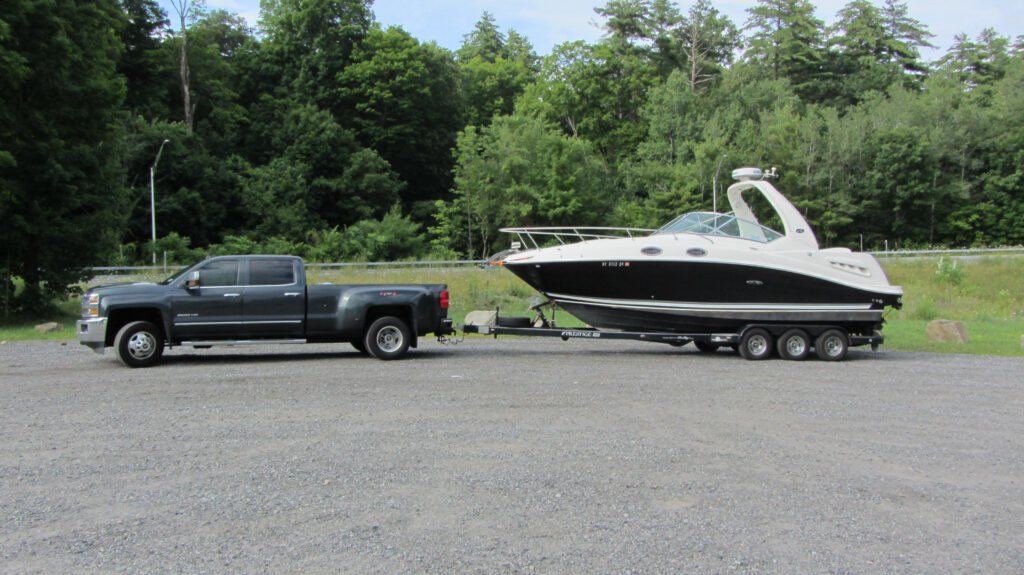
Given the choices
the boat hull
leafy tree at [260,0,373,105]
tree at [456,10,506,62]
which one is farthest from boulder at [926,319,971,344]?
tree at [456,10,506,62]

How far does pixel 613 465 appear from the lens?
669cm

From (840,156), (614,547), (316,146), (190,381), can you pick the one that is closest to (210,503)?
(614,547)

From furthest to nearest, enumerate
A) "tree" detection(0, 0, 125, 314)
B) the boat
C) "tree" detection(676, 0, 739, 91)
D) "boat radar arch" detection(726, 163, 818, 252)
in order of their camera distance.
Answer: "tree" detection(676, 0, 739, 91), "tree" detection(0, 0, 125, 314), "boat radar arch" detection(726, 163, 818, 252), the boat

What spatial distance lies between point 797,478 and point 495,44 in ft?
317

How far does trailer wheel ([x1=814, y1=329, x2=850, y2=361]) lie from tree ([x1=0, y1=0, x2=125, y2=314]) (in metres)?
19.7

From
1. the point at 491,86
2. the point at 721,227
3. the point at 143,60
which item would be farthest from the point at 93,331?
the point at 491,86

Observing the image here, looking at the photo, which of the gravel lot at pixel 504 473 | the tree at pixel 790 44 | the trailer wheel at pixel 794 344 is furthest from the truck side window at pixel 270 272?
the tree at pixel 790 44

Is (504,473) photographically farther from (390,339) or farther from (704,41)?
(704,41)

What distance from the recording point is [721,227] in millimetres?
14250

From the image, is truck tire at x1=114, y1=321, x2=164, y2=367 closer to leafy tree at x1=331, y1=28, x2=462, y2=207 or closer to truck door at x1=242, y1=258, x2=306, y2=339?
truck door at x1=242, y1=258, x2=306, y2=339

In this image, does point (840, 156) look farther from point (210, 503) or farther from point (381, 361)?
point (210, 503)

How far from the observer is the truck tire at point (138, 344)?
12141 mm

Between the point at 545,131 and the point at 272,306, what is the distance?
2012 inches

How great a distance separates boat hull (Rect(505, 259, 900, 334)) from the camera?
13.6 m
